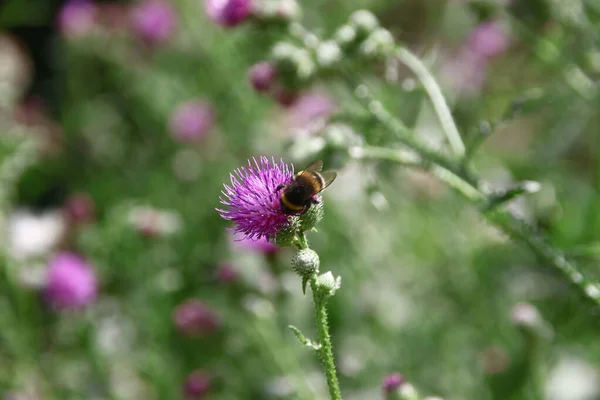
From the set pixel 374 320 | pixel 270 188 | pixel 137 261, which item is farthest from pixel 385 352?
pixel 270 188

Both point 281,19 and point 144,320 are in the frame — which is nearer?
point 281,19

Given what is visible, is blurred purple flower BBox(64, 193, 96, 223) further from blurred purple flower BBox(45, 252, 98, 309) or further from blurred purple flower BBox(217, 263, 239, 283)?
blurred purple flower BBox(217, 263, 239, 283)

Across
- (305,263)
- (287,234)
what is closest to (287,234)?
(287,234)

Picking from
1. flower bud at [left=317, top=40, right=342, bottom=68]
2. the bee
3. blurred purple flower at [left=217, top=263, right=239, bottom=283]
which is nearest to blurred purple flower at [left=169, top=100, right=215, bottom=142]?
blurred purple flower at [left=217, top=263, right=239, bottom=283]

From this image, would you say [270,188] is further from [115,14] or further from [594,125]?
[115,14]

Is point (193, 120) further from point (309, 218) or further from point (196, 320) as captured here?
point (309, 218)

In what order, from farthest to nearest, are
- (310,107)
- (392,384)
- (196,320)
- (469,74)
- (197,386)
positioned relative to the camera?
(310,107), (469,74), (196,320), (197,386), (392,384)
